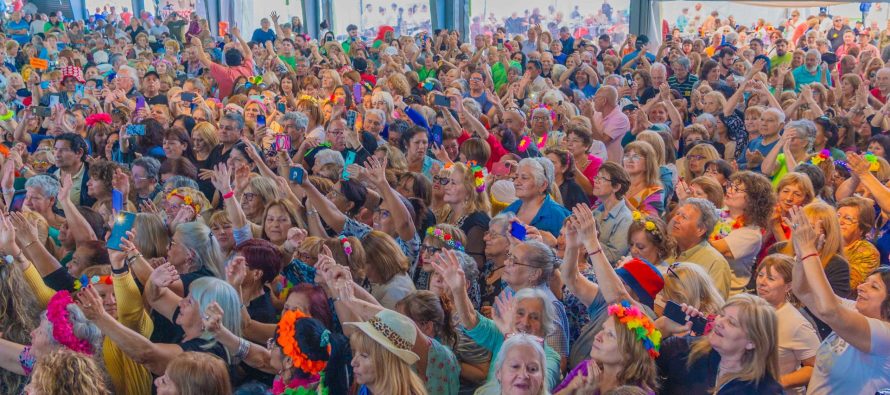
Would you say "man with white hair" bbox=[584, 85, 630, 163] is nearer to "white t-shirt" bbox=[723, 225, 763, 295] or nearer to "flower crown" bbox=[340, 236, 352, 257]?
"white t-shirt" bbox=[723, 225, 763, 295]

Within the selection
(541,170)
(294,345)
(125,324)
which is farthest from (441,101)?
(294,345)

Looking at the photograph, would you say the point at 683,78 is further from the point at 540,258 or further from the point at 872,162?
the point at 540,258

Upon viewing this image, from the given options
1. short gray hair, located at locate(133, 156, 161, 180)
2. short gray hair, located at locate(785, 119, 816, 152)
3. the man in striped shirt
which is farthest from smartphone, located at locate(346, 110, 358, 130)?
the man in striped shirt

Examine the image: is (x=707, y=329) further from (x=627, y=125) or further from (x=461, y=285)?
(x=627, y=125)

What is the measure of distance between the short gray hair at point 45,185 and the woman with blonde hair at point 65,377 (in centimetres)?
294

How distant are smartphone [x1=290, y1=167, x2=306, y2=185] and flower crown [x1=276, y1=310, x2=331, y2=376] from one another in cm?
211

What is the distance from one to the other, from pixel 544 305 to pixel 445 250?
19.3 inches

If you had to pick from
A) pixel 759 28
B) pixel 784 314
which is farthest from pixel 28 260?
pixel 759 28

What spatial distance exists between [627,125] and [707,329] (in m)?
4.75

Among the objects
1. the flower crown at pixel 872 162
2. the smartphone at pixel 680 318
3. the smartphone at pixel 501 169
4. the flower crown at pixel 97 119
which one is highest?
the smartphone at pixel 680 318

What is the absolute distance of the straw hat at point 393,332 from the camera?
334 centimetres

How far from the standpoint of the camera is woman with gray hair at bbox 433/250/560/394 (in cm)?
372

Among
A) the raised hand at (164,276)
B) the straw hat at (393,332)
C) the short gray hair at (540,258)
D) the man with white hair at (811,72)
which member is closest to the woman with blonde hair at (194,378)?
the straw hat at (393,332)

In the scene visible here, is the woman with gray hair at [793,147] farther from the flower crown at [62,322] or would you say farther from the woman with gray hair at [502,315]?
the flower crown at [62,322]
